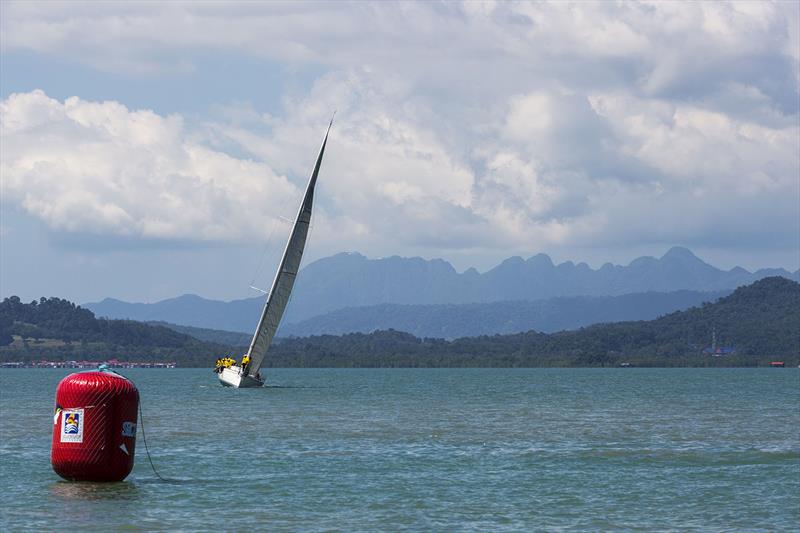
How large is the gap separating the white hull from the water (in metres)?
40.4

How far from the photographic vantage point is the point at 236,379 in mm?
122562

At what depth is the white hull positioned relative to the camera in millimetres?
122375

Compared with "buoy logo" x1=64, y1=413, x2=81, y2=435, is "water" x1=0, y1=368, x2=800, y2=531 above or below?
below

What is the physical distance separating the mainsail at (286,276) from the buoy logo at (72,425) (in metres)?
81.0

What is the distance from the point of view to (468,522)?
113 ft

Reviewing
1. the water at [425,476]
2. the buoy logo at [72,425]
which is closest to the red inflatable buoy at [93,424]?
the buoy logo at [72,425]

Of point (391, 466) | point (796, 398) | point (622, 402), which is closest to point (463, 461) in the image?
point (391, 466)

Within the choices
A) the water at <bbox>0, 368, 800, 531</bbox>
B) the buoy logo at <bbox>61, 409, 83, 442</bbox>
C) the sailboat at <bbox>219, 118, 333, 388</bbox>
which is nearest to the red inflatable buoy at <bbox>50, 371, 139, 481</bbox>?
the buoy logo at <bbox>61, 409, 83, 442</bbox>

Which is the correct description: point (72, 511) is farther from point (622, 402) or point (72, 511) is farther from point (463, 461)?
point (622, 402)

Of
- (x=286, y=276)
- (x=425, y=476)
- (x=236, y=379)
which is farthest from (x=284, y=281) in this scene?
(x=425, y=476)

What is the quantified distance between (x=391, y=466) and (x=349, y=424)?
26.7 meters

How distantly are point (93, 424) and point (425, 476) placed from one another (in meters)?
13.0

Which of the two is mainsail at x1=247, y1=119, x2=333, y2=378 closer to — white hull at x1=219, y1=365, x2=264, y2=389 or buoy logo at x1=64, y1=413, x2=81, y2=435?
white hull at x1=219, y1=365, x2=264, y2=389

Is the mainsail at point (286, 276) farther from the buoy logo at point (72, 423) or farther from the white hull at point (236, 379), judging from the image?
the buoy logo at point (72, 423)
